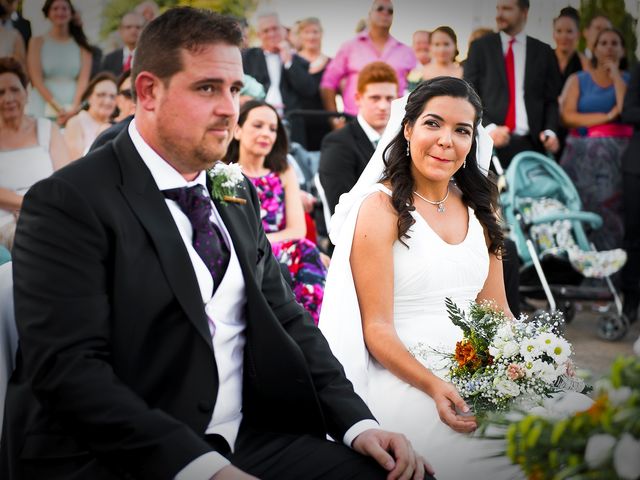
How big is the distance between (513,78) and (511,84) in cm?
6

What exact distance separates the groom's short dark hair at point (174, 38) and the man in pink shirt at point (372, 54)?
664 centimetres

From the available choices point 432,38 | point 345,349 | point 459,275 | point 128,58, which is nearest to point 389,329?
point 345,349

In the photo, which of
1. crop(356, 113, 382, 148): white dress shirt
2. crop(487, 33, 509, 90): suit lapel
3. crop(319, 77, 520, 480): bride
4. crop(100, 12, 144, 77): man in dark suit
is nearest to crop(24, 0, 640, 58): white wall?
crop(100, 12, 144, 77): man in dark suit

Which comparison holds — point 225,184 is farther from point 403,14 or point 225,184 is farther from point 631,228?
point 403,14

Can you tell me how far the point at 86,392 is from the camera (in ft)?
6.63

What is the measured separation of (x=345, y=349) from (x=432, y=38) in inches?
221

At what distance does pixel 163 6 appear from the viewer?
9.25 meters

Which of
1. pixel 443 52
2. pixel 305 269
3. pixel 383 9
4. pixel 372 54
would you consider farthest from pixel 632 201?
pixel 305 269

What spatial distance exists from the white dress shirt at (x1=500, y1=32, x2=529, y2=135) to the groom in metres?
6.20

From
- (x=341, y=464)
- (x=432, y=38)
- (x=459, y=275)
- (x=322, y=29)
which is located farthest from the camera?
(x=322, y=29)

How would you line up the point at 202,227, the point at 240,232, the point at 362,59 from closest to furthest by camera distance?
1. the point at 202,227
2. the point at 240,232
3. the point at 362,59

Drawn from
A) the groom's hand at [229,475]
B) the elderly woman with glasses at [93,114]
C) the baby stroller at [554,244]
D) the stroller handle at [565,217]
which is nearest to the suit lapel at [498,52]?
the baby stroller at [554,244]

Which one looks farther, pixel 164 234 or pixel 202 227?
pixel 202 227

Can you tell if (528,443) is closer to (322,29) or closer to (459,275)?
(459,275)
